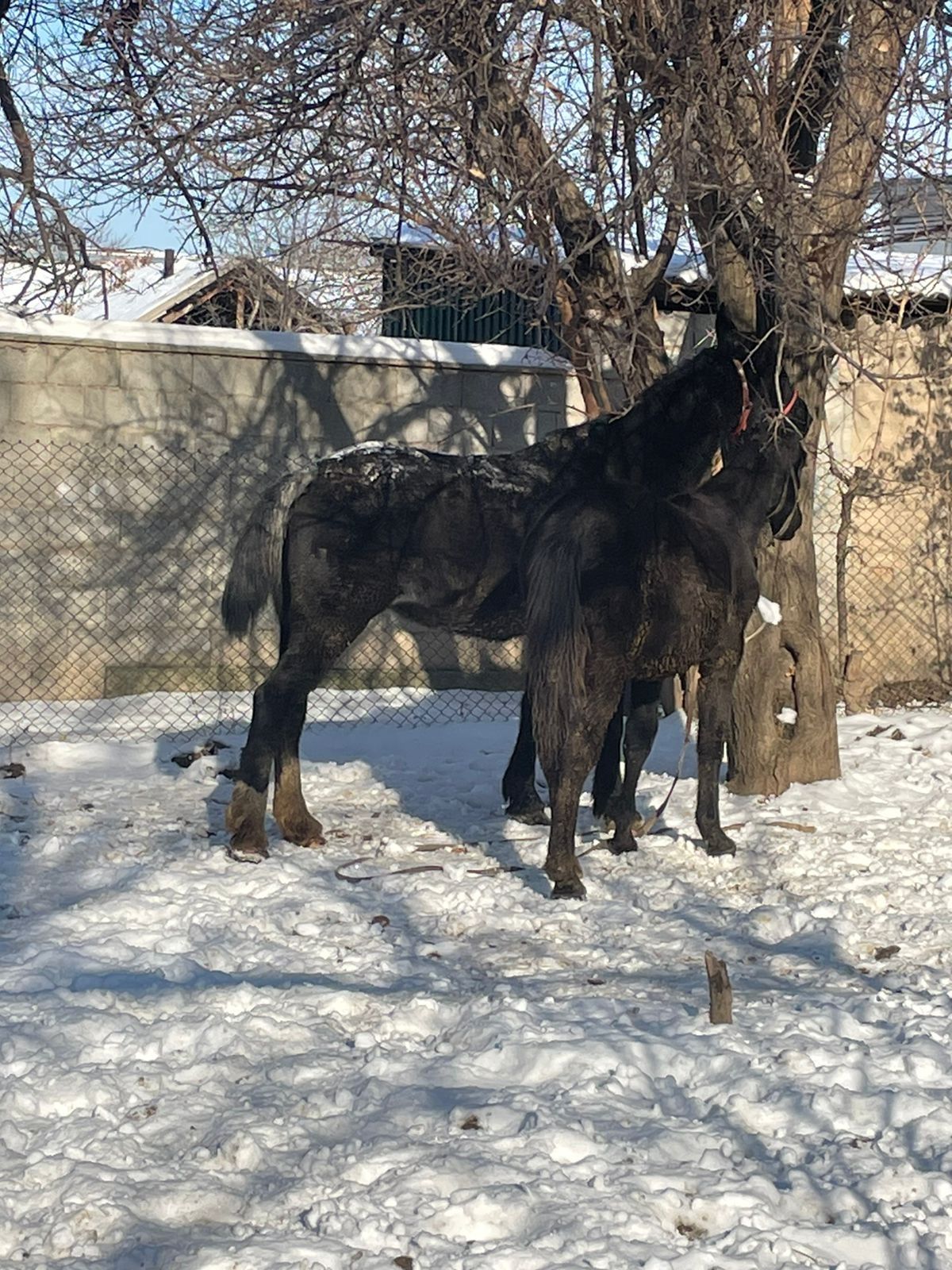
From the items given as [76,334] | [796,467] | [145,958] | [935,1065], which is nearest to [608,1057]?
[935,1065]

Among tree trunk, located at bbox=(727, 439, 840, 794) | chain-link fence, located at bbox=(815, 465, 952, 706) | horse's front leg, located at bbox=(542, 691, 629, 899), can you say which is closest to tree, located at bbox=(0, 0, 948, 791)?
tree trunk, located at bbox=(727, 439, 840, 794)

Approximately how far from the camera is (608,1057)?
12.4 ft

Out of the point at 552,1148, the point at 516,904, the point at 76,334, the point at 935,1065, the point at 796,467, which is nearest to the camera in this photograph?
the point at 552,1148

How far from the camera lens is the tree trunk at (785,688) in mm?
7398

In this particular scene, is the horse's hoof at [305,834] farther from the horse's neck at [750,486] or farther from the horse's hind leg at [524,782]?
the horse's neck at [750,486]

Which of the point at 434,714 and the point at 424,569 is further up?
the point at 424,569

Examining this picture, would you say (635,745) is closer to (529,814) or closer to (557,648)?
(529,814)

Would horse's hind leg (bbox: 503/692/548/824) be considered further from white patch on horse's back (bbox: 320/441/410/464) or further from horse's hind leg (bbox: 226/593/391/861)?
white patch on horse's back (bbox: 320/441/410/464)

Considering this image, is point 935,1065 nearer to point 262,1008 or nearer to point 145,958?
point 262,1008

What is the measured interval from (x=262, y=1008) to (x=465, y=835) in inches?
106

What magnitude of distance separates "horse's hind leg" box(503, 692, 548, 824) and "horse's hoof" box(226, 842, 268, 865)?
4.70 ft

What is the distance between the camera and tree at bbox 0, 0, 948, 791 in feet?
20.7

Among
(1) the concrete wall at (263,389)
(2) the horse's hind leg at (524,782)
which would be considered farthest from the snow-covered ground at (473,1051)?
(1) the concrete wall at (263,389)

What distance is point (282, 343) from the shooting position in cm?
1073
